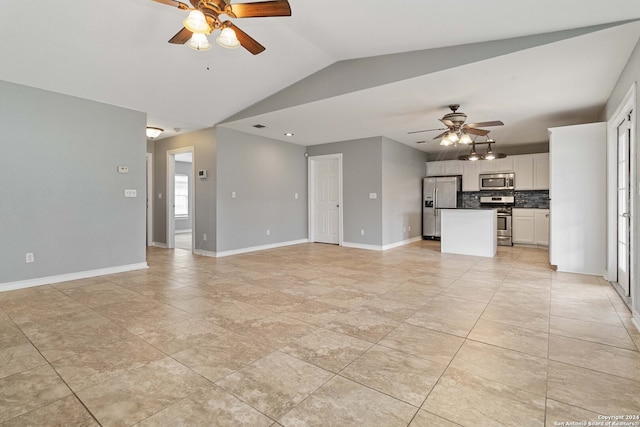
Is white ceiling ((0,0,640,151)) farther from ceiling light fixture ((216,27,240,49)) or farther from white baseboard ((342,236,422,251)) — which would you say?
white baseboard ((342,236,422,251))

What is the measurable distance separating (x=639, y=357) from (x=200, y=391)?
2.84 meters

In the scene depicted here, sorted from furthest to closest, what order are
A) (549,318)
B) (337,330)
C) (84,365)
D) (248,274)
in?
(248,274)
(549,318)
(337,330)
(84,365)

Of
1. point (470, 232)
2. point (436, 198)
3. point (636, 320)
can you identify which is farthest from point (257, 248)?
point (636, 320)

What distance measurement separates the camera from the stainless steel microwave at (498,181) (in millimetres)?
7698

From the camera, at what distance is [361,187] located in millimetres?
7012

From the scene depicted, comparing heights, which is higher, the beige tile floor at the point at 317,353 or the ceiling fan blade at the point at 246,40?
the ceiling fan blade at the point at 246,40

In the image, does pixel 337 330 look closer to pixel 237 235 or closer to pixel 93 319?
pixel 93 319

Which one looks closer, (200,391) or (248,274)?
(200,391)

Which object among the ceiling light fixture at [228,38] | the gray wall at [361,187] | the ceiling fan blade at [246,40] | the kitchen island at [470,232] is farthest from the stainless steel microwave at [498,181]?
the ceiling light fixture at [228,38]

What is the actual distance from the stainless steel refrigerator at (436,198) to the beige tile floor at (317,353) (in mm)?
4305

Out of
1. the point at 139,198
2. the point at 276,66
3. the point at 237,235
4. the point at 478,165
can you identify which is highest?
the point at 276,66

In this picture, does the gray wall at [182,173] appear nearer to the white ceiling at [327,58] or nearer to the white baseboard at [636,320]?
the white ceiling at [327,58]

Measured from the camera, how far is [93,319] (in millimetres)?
2818

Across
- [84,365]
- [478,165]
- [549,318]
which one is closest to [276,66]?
[84,365]
